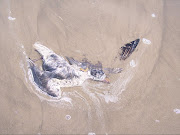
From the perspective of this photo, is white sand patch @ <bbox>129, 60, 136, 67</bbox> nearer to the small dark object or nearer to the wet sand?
the wet sand

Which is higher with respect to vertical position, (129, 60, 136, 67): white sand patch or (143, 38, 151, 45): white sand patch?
(143, 38, 151, 45): white sand patch

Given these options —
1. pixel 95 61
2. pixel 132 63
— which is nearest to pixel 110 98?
pixel 95 61

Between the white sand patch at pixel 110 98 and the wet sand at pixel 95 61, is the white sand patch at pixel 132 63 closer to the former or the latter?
the wet sand at pixel 95 61

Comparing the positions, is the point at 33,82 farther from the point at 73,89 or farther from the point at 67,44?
the point at 67,44

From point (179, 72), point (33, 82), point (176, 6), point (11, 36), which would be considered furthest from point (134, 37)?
point (11, 36)

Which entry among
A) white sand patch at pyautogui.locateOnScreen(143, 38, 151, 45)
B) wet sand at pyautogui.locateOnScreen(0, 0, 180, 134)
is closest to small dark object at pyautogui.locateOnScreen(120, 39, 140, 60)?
wet sand at pyautogui.locateOnScreen(0, 0, 180, 134)

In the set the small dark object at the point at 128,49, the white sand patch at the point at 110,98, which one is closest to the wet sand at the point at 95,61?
the white sand patch at the point at 110,98
